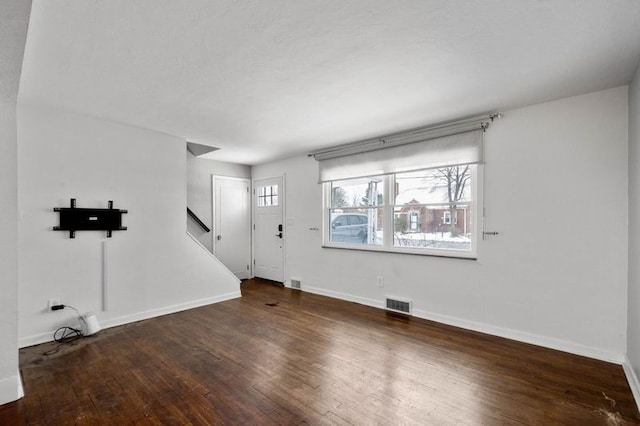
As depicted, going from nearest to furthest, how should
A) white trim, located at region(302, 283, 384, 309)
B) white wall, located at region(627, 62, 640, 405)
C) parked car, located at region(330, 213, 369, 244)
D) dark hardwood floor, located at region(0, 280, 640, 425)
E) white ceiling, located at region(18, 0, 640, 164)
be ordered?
white ceiling, located at region(18, 0, 640, 164)
dark hardwood floor, located at region(0, 280, 640, 425)
white wall, located at region(627, 62, 640, 405)
white trim, located at region(302, 283, 384, 309)
parked car, located at region(330, 213, 369, 244)

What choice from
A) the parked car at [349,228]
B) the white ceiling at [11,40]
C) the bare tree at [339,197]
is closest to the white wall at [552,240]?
the parked car at [349,228]

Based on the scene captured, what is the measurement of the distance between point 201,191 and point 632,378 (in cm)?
594

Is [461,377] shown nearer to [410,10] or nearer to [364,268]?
[364,268]

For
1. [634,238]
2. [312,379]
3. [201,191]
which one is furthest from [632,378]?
[201,191]

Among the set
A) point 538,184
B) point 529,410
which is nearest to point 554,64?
point 538,184

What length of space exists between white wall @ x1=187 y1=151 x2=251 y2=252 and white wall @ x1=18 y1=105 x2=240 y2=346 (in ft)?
3.58

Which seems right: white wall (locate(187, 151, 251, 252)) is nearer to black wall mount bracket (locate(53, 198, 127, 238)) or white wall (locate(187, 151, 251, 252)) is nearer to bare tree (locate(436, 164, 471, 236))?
black wall mount bracket (locate(53, 198, 127, 238))

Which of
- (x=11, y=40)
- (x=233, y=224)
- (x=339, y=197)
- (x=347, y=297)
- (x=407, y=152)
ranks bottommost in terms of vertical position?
(x=347, y=297)

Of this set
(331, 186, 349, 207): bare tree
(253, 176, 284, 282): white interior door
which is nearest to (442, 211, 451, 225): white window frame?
(331, 186, 349, 207): bare tree

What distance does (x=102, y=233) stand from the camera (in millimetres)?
3520

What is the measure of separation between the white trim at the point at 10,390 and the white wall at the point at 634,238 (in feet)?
14.6

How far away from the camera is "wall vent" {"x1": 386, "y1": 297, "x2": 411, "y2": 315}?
3947 mm

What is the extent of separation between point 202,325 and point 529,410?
3.29 meters

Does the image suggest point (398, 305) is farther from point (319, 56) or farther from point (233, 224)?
point (233, 224)
